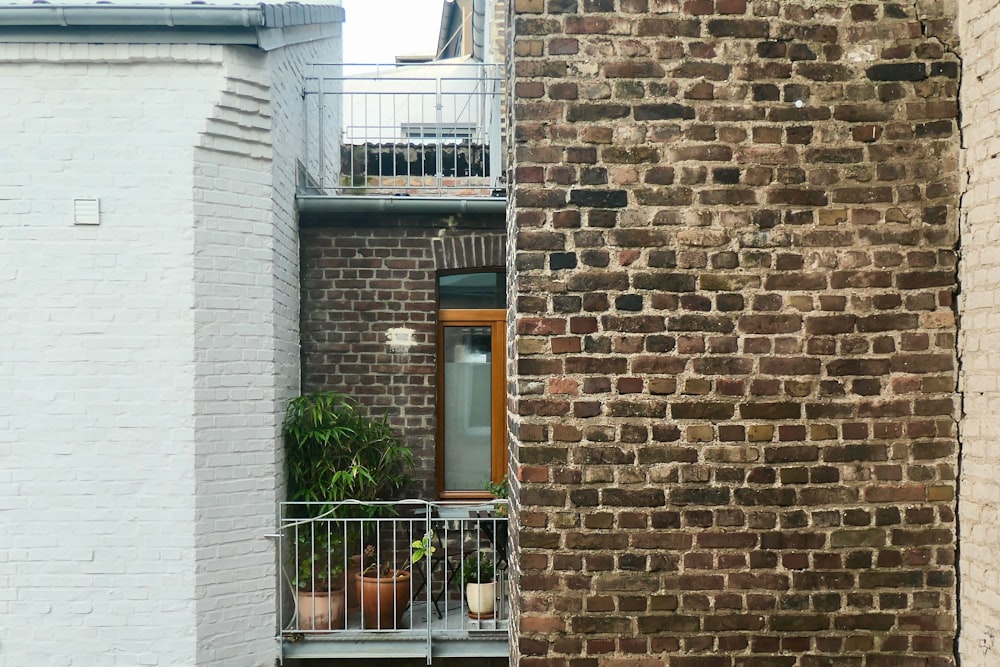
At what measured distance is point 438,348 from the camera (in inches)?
271

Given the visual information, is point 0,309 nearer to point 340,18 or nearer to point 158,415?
point 158,415

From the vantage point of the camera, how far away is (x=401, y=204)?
650 centimetres

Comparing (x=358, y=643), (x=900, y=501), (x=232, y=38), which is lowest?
(x=358, y=643)

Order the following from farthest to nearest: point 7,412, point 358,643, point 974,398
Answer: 1. point 358,643
2. point 7,412
3. point 974,398

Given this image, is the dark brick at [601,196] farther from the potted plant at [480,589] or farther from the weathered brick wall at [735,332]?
the potted plant at [480,589]

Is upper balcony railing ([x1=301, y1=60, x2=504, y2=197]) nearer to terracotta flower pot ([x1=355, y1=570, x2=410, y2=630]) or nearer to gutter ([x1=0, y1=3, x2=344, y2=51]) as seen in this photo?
gutter ([x1=0, y1=3, x2=344, y2=51])

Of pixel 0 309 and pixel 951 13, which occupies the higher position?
pixel 951 13

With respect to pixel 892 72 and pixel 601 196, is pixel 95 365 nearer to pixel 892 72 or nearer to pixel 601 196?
pixel 601 196

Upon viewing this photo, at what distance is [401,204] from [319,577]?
294 cm

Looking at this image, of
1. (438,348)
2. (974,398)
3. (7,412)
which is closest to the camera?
(974,398)

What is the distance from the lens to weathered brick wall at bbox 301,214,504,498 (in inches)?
259

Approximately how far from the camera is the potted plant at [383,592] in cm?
569

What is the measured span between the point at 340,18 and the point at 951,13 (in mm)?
5682

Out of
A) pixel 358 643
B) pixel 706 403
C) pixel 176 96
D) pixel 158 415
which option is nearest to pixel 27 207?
pixel 176 96
